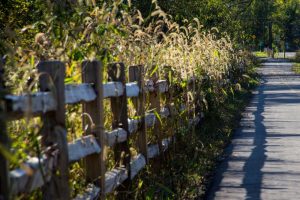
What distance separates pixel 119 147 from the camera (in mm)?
6512

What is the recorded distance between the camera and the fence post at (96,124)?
5.43m

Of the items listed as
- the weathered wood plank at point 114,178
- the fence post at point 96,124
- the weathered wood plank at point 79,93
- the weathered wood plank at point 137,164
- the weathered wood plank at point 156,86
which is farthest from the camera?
the weathered wood plank at point 156,86

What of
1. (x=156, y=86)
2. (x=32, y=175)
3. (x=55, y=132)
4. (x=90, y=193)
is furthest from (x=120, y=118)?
(x=32, y=175)

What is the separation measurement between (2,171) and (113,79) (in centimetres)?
305

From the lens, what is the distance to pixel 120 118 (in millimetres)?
6477

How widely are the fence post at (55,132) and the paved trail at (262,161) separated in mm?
3487

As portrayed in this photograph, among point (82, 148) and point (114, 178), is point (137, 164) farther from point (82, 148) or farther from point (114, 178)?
point (82, 148)

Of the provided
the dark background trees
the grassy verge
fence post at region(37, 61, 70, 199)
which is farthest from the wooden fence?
the dark background trees

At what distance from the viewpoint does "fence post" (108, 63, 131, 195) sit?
6359 mm

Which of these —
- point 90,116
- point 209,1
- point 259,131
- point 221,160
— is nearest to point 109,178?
point 90,116

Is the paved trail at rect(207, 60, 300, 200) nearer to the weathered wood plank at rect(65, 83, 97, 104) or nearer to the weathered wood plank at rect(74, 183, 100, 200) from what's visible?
the weathered wood plank at rect(74, 183, 100, 200)

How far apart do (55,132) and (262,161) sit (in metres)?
6.23

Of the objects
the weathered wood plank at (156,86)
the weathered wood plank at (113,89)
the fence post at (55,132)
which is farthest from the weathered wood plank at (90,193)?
the weathered wood plank at (156,86)

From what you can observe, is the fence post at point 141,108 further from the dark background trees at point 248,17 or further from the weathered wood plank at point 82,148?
the dark background trees at point 248,17
